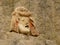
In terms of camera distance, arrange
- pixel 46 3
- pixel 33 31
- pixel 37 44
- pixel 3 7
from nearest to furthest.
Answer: pixel 37 44
pixel 33 31
pixel 3 7
pixel 46 3

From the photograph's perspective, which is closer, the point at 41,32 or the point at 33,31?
the point at 33,31

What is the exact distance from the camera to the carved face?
1657 millimetres

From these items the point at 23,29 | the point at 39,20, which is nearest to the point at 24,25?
the point at 23,29

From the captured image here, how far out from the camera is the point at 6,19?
183cm

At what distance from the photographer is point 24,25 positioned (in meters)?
1.68

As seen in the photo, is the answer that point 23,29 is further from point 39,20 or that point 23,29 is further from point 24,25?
point 39,20

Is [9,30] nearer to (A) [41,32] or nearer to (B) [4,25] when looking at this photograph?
(B) [4,25]

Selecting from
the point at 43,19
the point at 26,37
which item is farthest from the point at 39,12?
the point at 26,37

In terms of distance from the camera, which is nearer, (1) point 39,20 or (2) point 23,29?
(2) point 23,29

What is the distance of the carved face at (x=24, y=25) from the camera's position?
166 centimetres

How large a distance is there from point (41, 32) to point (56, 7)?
0.44m

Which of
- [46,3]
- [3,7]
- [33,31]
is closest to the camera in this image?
[33,31]

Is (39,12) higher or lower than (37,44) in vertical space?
higher

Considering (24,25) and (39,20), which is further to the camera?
(39,20)
